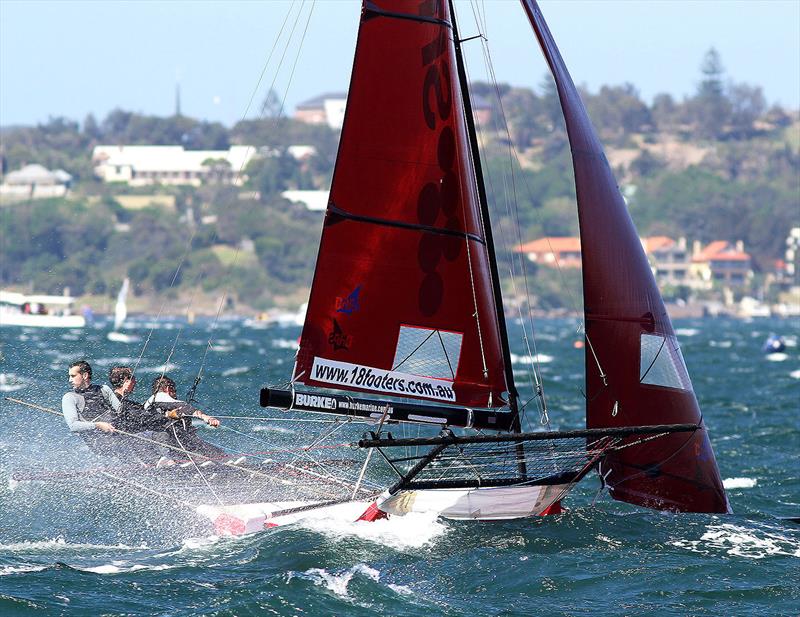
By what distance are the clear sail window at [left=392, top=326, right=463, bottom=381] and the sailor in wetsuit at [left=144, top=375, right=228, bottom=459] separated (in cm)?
249

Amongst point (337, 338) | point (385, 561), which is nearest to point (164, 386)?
point (337, 338)

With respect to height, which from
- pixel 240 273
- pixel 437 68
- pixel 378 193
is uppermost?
pixel 437 68

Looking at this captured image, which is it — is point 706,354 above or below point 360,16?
below

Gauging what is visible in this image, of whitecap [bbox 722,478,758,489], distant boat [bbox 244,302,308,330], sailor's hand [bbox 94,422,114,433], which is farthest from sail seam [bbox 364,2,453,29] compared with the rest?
distant boat [bbox 244,302,308,330]

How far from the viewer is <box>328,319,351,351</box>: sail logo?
14031 mm

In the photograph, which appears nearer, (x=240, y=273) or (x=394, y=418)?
(x=394, y=418)

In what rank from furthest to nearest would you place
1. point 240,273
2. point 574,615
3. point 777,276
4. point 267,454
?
point 777,276 < point 240,273 < point 267,454 < point 574,615

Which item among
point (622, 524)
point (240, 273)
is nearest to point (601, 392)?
point (622, 524)

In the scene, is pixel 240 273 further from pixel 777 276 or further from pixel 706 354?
pixel 706 354

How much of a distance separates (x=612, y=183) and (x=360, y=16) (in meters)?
3.21

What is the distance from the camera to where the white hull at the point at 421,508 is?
14.1 metres

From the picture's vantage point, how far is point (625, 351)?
14.7 m

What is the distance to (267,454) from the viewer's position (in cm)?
1656

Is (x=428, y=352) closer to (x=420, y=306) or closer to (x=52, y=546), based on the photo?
(x=420, y=306)
